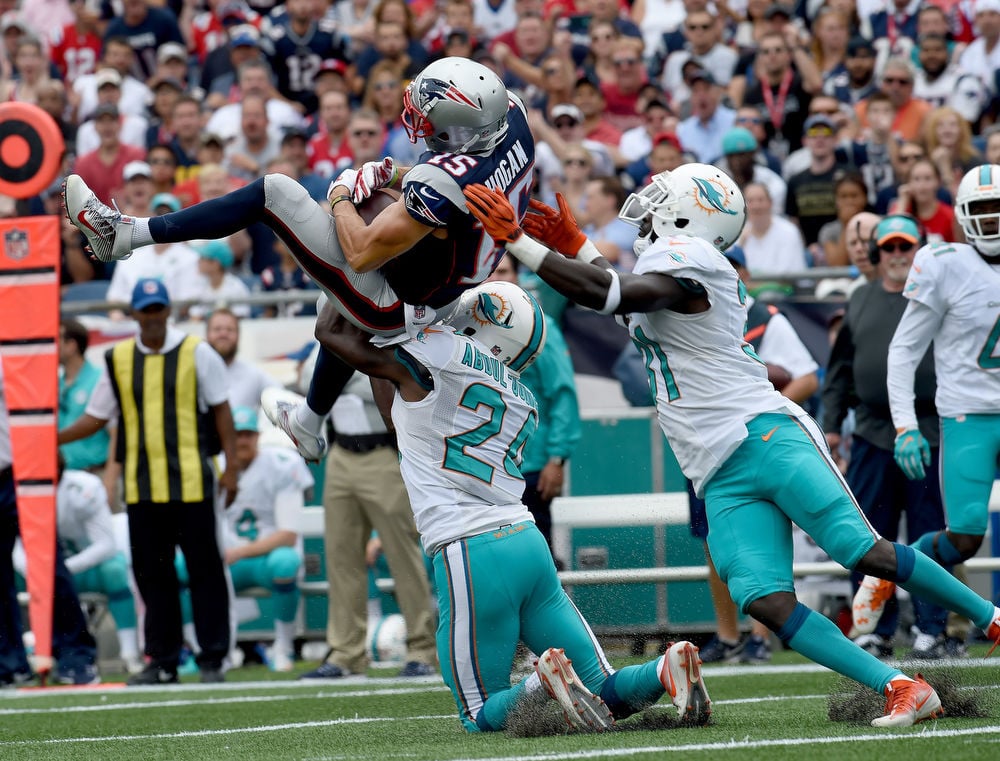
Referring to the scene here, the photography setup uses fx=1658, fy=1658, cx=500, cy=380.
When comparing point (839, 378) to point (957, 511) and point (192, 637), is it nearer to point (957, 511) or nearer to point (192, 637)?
point (957, 511)

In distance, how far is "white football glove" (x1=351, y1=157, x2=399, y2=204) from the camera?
231 inches

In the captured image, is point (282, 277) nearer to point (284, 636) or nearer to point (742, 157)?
point (284, 636)

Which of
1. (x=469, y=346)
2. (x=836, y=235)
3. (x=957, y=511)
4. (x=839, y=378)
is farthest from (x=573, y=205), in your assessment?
(x=469, y=346)

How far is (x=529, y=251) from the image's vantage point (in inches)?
203

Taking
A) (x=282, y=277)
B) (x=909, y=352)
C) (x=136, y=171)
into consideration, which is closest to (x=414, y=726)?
(x=909, y=352)

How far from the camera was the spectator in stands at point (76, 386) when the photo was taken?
10.6 m

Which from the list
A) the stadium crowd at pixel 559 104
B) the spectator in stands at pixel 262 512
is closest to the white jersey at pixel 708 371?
the stadium crowd at pixel 559 104

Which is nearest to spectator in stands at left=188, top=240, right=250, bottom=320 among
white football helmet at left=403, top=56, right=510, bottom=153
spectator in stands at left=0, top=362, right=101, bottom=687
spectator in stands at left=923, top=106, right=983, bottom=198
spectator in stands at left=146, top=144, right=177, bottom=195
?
spectator in stands at left=146, top=144, right=177, bottom=195

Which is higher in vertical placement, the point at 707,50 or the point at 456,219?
the point at 707,50

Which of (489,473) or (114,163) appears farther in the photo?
(114,163)

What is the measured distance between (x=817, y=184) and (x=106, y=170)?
586 cm

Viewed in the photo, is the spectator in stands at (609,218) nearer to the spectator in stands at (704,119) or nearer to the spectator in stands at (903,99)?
the spectator in stands at (704,119)

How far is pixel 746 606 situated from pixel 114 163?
959 centimetres

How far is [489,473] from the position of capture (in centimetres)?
557
